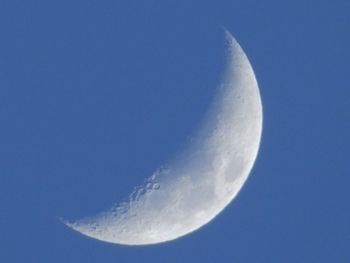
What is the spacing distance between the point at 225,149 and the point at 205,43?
1.13 m

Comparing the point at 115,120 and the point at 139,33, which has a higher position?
the point at 139,33

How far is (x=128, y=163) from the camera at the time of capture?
10.1m

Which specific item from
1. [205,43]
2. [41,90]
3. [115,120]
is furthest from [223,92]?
[41,90]

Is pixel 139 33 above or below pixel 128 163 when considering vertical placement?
above

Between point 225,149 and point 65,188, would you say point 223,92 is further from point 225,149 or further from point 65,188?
point 65,188

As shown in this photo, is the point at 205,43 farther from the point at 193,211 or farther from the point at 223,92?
the point at 193,211

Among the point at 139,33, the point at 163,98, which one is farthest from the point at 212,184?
the point at 139,33

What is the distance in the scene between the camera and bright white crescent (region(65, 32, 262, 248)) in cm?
1021

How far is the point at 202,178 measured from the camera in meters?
10.2

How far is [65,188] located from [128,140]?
0.83 m

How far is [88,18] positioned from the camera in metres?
9.97

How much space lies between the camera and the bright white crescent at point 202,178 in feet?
33.5

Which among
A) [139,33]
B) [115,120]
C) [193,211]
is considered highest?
[139,33]

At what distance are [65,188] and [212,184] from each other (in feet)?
4.98
